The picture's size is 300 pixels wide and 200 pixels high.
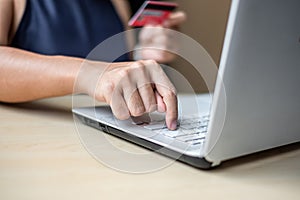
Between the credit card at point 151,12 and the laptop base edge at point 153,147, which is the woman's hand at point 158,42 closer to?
the credit card at point 151,12

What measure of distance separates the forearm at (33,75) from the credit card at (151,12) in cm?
15

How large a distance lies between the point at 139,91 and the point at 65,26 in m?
0.71

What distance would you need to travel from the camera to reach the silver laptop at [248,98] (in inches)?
17.4

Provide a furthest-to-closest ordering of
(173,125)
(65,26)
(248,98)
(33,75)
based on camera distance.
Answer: (65,26), (33,75), (173,125), (248,98)

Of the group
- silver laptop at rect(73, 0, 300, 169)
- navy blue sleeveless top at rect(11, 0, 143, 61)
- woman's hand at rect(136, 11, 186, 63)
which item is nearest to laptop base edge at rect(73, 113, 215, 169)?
silver laptop at rect(73, 0, 300, 169)

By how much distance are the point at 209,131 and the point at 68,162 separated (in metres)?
0.20

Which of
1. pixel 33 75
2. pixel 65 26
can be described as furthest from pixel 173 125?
pixel 65 26

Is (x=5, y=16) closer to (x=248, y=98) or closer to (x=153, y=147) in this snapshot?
(x=153, y=147)

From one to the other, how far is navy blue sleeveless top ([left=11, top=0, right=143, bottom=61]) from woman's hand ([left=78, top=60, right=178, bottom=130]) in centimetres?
52

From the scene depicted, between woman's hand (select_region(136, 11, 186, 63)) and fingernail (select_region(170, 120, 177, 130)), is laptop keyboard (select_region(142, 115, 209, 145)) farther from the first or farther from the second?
woman's hand (select_region(136, 11, 186, 63))

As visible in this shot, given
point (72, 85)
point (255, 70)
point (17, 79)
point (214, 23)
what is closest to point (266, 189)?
point (255, 70)

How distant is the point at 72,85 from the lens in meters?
0.75

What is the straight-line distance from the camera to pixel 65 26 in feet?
4.14

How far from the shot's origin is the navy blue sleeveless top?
1222 mm
